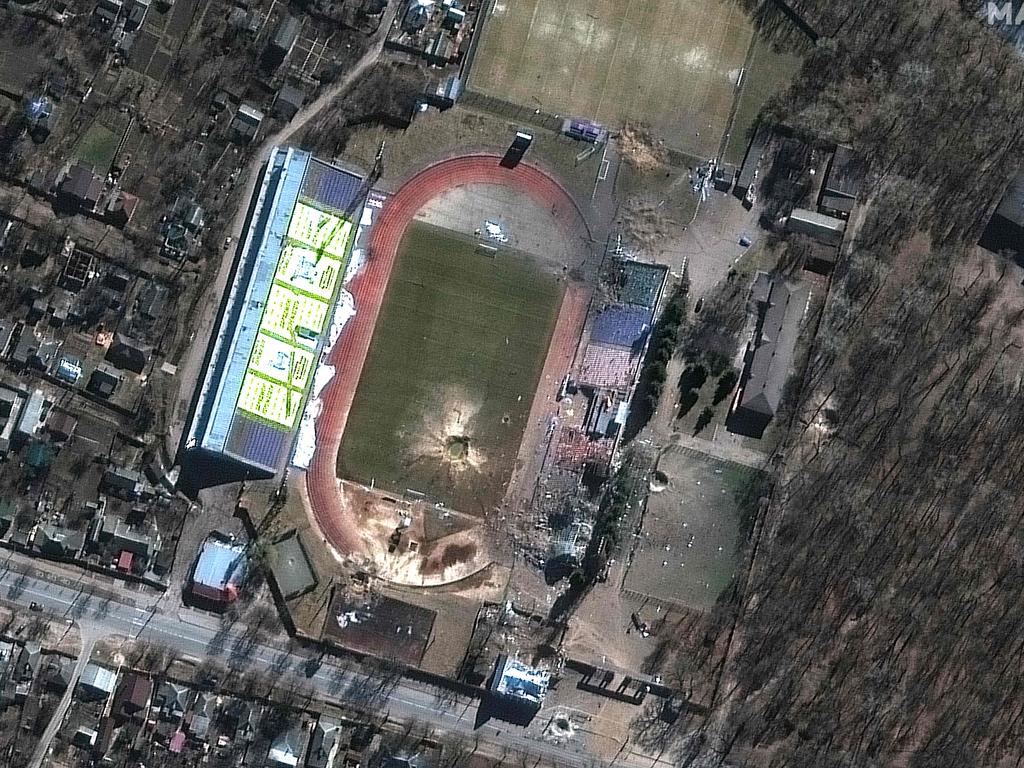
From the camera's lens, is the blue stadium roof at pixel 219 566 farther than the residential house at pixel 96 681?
Yes

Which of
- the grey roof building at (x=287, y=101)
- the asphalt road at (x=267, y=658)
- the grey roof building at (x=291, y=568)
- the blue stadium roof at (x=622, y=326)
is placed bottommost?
the asphalt road at (x=267, y=658)

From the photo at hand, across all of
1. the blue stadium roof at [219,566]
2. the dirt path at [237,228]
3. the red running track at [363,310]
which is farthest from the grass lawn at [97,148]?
the blue stadium roof at [219,566]

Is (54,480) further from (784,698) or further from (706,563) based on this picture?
(784,698)

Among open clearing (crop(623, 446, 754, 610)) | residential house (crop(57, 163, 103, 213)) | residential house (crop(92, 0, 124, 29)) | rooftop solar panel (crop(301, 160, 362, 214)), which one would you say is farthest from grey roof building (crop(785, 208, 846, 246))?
residential house (crop(92, 0, 124, 29))

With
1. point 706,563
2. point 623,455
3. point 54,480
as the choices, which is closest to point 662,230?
point 623,455

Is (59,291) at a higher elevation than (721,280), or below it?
below

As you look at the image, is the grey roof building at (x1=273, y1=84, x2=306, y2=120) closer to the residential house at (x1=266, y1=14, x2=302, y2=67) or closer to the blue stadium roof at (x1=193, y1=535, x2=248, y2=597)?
the residential house at (x1=266, y1=14, x2=302, y2=67)

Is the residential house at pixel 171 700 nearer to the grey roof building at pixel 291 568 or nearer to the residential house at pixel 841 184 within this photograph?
the grey roof building at pixel 291 568
